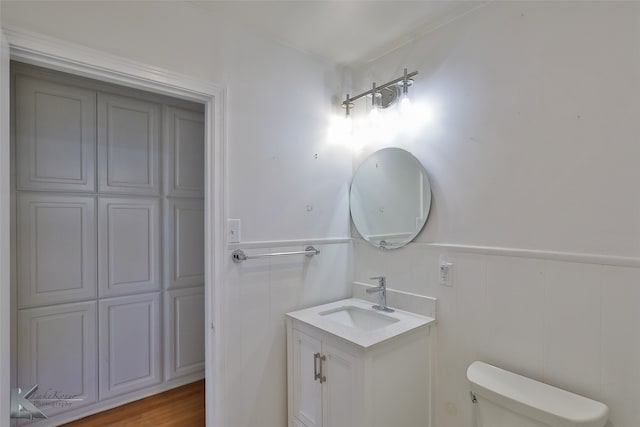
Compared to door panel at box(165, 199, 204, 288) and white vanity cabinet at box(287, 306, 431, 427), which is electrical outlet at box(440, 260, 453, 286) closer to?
white vanity cabinet at box(287, 306, 431, 427)

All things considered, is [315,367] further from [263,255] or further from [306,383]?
[263,255]

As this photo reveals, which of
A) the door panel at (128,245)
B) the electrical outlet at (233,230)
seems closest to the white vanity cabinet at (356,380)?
the electrical outlet at (233,230)

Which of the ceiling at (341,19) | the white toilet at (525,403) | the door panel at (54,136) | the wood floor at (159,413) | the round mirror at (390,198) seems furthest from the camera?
the wood floor at (159,413)

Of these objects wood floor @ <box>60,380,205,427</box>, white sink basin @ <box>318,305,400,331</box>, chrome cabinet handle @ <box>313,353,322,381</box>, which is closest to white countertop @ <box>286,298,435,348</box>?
white sink basin @ <box>318,305,400,331</box>

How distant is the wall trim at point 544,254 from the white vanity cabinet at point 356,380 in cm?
44

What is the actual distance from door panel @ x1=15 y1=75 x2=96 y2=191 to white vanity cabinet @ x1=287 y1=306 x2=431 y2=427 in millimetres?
1722

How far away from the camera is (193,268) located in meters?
2.61

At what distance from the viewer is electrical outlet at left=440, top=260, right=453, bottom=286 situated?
1660 mm

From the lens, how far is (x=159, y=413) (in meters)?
2.20

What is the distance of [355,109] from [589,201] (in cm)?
142

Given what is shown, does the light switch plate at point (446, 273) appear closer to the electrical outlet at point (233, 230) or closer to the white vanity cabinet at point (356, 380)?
the white vanity cabinet at point (356, 380)

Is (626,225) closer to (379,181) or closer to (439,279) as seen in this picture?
(439,279)

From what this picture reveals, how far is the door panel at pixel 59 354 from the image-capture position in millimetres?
1949

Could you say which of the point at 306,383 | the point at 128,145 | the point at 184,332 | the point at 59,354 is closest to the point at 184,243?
the point at 184,332
